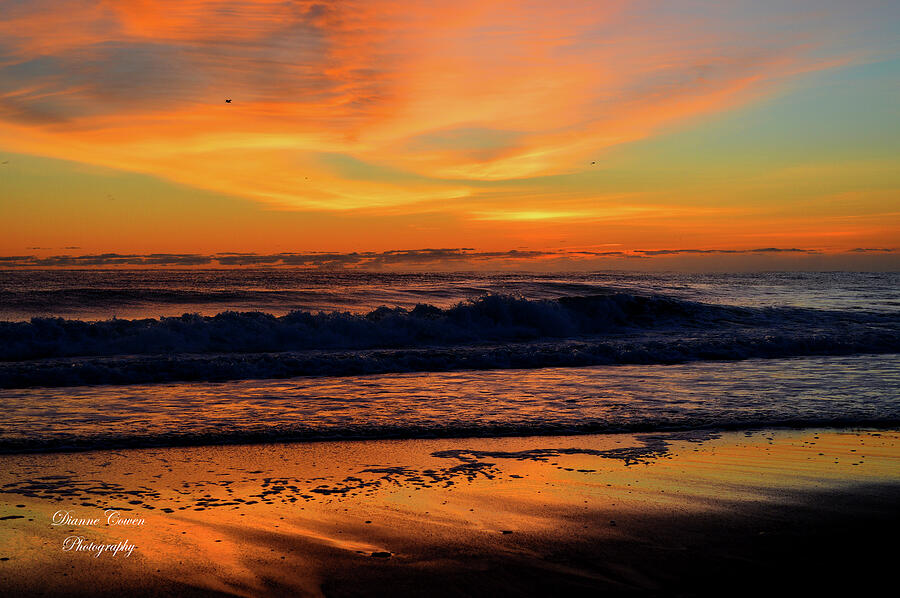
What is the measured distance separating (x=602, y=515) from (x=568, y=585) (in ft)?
5.17

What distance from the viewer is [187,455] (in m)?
8.15

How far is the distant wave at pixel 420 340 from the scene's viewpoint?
1544cm

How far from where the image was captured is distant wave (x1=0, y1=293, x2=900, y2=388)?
15.4 meters

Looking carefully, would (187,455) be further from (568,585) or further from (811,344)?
(811,344)

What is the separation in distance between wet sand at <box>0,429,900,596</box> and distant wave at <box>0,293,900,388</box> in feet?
23.9

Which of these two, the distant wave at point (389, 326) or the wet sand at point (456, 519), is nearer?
the wet sand at point (456, 519)

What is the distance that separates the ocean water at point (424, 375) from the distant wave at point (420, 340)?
67 mm

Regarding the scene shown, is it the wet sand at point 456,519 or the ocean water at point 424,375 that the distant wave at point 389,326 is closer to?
the ocean water at point 424,375

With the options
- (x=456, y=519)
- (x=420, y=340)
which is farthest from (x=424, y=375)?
(x=456, y=519)

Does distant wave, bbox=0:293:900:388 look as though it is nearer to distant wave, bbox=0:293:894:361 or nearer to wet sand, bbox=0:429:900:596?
distant wave, bbox=0:293:894:361

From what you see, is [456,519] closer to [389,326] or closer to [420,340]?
[420,340]

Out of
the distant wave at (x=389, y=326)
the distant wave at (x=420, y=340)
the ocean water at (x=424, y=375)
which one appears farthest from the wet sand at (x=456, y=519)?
the distant wave at (x=389, y=326)

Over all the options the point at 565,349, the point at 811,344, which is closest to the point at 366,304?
the point at 565,349

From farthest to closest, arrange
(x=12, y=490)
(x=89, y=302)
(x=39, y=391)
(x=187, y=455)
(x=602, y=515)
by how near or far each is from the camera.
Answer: (x=89, y=302) → (x=39, y=391) → (x=187, y=455) → (x=12, y=490) → (x=602, y=515)
